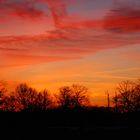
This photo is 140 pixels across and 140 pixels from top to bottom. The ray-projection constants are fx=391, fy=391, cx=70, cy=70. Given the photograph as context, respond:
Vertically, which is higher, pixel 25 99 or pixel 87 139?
pixel 25 99

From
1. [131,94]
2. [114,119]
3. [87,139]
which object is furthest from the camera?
[131,94]

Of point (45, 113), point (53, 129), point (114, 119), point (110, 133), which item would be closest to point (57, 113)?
point (45, 113)

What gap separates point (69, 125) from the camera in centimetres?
4631

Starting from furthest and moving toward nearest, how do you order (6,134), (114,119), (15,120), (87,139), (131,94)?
(131,94), (114,119), (15,120), (6,134), (87,139)

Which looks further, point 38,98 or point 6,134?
point 38,98

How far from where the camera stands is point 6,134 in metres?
34.6

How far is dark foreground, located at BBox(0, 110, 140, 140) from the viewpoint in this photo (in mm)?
33188

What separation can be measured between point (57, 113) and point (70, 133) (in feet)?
57.4

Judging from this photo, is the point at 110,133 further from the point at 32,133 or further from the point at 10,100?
the point at 10,100

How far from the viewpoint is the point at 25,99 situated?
111500mm

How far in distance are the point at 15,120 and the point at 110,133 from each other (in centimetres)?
1518

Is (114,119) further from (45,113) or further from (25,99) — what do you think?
(25,99)

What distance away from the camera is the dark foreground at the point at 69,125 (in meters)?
33.2

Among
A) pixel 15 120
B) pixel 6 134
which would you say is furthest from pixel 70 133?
pixel 15 120
